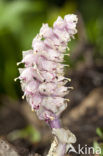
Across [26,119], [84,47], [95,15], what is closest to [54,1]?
[95,15]

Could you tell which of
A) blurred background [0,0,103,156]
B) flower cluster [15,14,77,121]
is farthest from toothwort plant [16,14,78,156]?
blurred background [0,0,103,156]

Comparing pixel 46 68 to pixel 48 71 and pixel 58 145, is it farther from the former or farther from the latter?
pixel 58 145

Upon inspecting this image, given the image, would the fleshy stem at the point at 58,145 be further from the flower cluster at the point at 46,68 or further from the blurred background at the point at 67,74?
the blurred background at the point at 67,74

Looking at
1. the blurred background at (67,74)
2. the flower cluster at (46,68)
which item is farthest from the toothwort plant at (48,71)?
the blurred background at (67,74)

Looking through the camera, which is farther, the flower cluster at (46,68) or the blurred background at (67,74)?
the blurred background at (67,74)

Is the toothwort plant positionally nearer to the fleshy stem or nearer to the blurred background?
the fleshy stem

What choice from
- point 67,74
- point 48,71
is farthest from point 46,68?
point 67,74
